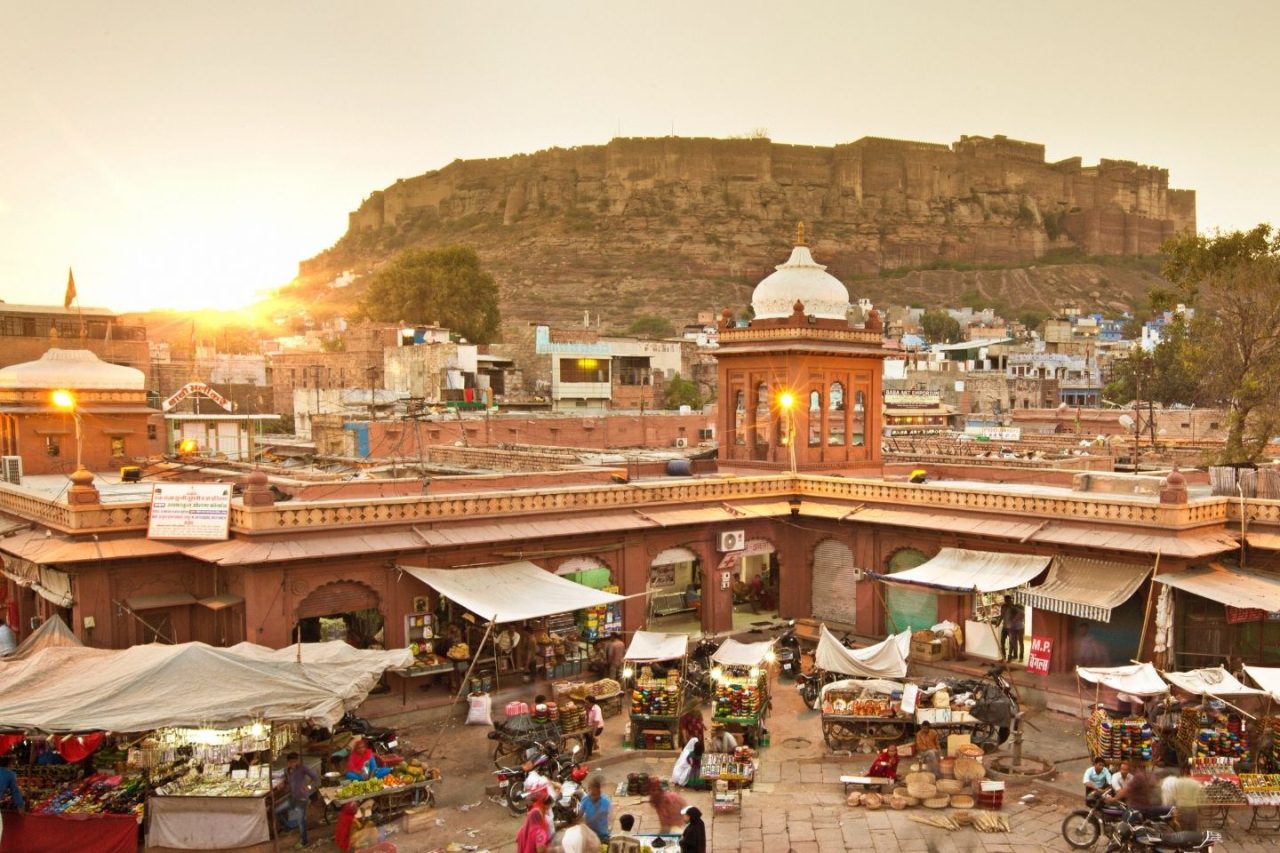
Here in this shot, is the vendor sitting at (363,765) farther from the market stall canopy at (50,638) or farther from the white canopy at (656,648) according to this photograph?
the market stall canopy at (50,638)

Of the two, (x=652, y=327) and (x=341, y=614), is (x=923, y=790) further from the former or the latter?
(x=652, y=327)

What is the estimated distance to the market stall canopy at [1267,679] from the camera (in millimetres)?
12039

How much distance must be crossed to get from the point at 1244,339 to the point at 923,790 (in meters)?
16.5

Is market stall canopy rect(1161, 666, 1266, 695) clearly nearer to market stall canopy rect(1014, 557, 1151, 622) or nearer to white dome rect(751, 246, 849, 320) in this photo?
market stall canopy rect(1014, 557, 1151, 622)

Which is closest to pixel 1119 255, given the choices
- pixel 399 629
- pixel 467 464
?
pixel 467 464

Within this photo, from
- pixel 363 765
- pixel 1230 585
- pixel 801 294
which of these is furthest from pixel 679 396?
pixel 363 765

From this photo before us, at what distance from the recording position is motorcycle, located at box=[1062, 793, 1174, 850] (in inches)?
413

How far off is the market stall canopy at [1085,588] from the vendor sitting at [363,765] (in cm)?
994

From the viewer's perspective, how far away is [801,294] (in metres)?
21.4

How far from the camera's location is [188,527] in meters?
14.4

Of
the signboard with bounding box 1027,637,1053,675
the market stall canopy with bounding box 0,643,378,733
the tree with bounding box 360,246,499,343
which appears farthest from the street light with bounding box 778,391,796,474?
the tree with bounding box 360,246,499,343

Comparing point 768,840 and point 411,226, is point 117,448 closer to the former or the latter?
point 768,840

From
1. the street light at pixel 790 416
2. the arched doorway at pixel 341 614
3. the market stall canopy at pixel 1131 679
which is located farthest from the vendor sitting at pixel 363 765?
the street light at pixel 790 416

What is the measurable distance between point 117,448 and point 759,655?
16.4 m
